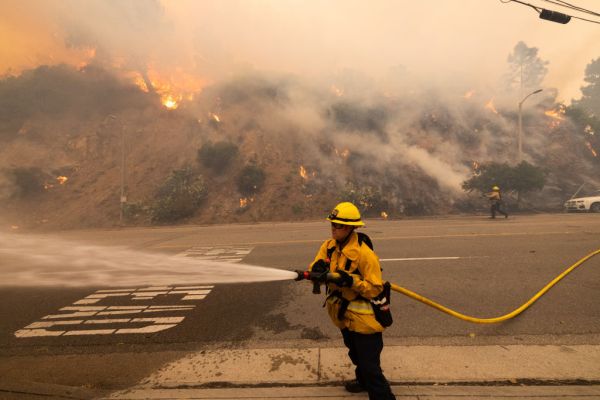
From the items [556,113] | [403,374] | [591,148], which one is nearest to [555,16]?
[403,374]

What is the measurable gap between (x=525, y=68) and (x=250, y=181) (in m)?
64.3

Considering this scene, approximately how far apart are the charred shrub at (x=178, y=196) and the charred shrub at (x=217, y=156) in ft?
5.48

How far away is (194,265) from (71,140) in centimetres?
3254

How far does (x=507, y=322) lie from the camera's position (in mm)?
4145

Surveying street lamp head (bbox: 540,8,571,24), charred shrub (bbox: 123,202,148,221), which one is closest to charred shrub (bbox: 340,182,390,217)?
charred shrub (bbox: 123,202,148,221)

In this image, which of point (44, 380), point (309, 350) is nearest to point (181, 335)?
point (44, 380)

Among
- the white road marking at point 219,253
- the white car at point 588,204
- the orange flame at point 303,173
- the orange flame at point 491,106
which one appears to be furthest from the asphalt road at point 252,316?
the orange flame at point 491,106

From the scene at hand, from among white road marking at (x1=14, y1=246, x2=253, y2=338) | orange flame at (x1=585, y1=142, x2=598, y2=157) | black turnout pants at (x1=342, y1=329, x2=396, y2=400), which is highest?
orange flame at (x1=585, y1=142, x2=598, y2=157)

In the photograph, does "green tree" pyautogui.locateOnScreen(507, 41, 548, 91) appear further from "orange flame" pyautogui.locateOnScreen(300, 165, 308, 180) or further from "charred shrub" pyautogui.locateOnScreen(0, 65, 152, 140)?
"charred shrub" pyautogui.locateOnScreen(0, 65, 152, 140)

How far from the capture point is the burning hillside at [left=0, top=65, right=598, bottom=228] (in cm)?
2358

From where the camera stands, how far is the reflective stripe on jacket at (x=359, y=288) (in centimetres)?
239

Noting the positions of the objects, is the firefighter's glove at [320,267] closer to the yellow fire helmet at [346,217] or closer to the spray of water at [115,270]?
the yellow fire helmet at [346,217]

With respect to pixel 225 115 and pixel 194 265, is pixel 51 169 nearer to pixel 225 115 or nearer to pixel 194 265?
pixel 225 115

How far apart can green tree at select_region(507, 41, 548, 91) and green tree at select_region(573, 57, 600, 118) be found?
1332 cm
